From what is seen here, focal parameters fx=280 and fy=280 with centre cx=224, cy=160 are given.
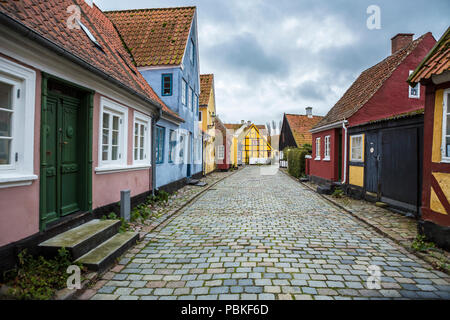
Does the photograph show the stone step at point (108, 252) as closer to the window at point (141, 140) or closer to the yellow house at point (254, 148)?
the window at point (141, 140)

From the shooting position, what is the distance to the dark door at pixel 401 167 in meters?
7.03

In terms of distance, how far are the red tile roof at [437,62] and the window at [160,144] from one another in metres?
7.48

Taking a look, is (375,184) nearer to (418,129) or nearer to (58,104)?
(418,129)

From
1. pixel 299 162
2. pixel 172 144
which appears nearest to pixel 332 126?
pixel 299 162

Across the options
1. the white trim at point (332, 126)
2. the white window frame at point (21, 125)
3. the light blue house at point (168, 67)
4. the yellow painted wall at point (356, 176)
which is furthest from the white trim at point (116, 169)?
the white trim at point (332, 126)

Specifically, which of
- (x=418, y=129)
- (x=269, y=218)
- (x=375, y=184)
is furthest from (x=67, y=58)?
(x=375, y=184)

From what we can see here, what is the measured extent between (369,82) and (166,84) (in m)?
9.47

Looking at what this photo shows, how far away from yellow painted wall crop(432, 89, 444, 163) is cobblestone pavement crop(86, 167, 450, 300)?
1.87 meters

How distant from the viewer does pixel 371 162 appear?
9289 millimetres

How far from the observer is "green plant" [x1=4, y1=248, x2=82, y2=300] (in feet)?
9.53

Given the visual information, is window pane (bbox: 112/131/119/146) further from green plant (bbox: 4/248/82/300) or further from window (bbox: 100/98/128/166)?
green plant (bbox: 4/248/82/300)

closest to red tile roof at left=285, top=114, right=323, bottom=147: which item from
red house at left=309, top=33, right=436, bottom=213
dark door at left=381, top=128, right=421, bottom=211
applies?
red house at left=309, top=33, right=436, bottom=213

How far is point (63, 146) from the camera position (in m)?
4.94

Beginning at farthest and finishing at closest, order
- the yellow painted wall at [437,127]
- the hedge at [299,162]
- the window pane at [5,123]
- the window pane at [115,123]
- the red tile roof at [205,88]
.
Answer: the red tile roof at [205,88]
the hedge at [299,162]
the window pane at [115,123]
the yellow painted wall at [437,127]
the window pane at [5,123]
